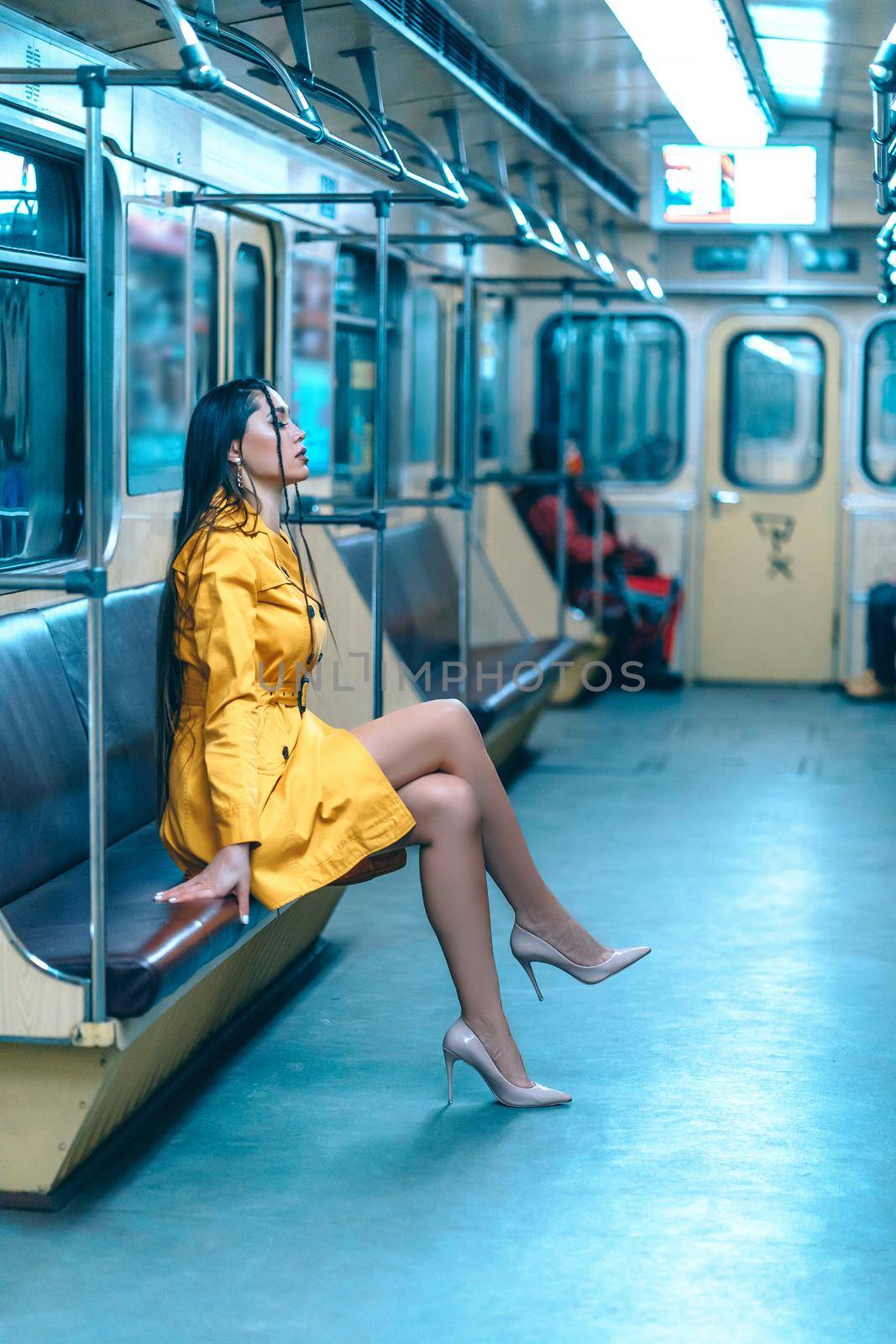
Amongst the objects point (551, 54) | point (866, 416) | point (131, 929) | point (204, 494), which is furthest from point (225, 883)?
point (866, 416)

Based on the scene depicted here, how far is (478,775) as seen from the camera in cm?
361

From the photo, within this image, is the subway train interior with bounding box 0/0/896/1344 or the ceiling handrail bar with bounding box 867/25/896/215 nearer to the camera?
the subway train interior with bounding box 0/0/896/1344

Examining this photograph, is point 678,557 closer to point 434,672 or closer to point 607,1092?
point 434,672

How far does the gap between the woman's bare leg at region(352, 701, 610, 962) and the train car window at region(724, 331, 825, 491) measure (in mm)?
6890

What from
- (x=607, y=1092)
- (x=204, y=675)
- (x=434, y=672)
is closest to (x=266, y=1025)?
(x=607, y=1092)

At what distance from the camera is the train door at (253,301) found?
5.52m

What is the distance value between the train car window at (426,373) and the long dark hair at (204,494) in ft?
14.9

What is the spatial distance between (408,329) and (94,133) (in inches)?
204

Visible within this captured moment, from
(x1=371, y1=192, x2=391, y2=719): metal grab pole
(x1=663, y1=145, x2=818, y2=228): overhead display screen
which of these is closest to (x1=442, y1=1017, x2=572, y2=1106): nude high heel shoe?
(x1=371, y1=192, x2=391, y2=719): metal grab pole

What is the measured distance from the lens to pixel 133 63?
429 cm

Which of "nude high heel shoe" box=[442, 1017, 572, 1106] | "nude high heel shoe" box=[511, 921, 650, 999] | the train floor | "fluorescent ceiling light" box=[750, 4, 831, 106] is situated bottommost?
the train floor

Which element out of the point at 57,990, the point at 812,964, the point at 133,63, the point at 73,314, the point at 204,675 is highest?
the point at 133,63

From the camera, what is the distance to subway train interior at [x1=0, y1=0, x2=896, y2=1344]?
2830 millimetres

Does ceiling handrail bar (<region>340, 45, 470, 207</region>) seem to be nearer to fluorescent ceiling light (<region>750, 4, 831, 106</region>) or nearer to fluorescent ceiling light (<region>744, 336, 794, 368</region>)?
fluorescent ceiling light (<region>750, 4, 831, 106</region>)
